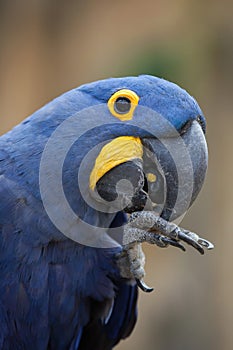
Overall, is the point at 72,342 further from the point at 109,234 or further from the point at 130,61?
the point at 130,61

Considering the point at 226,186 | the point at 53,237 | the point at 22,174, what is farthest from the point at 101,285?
the point at 226,186

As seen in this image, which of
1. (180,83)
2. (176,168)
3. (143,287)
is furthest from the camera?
(180,83)

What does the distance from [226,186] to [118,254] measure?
174 centimetres

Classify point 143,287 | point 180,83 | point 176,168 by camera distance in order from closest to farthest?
point 176,168 < point 143,287 < point 180,83

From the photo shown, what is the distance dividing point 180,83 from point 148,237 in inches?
70.2

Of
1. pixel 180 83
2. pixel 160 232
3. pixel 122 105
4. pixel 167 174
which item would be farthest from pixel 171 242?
pixel 180 83

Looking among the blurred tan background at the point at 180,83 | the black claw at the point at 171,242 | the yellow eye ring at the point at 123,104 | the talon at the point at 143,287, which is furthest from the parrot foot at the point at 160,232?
the blurred tan background at the point at 180,83

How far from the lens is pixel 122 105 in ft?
5.49

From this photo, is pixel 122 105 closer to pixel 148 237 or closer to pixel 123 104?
pixel 123 104

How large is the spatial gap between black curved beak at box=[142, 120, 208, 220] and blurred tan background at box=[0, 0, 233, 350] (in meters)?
1.71

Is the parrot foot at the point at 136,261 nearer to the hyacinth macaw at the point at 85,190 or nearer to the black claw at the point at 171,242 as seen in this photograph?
the hyacinth macaw at the point at 85,190

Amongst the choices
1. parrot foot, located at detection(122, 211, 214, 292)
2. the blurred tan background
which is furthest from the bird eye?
the blurred tan background

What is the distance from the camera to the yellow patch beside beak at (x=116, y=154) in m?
1.64

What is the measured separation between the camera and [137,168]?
1623 millimetres
